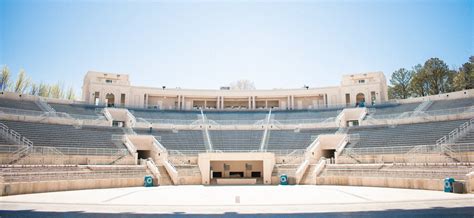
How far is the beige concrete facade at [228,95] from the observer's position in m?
52.0

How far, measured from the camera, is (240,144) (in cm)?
3947

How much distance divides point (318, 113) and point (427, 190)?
93.8 feet

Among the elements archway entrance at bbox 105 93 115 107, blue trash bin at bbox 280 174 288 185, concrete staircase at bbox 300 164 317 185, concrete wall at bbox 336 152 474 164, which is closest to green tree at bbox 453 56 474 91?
concrete wall at bbox 336 152 474 164

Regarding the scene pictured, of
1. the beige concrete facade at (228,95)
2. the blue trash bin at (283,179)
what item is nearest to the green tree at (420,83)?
the beige concrete facade at (228,95)

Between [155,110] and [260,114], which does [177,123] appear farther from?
[260,114]

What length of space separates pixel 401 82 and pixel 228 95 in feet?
113

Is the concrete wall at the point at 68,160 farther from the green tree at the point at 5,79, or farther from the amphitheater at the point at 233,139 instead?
the green tree at the point at 5,79

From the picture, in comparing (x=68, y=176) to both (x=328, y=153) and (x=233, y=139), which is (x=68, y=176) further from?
(x=328, y=153)

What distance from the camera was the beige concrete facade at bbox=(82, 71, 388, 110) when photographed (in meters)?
52.0

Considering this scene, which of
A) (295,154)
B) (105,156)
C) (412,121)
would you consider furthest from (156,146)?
(412,121)

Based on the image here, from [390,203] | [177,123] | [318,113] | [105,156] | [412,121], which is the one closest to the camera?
[390,203]

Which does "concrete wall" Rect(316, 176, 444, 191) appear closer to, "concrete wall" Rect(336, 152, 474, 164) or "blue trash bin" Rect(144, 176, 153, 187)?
"concrete wall" Rect(336, 152, 474, 164)

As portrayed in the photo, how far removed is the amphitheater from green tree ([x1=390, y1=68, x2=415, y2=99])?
48.2 feet

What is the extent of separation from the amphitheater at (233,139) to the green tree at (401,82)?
14689 mm
